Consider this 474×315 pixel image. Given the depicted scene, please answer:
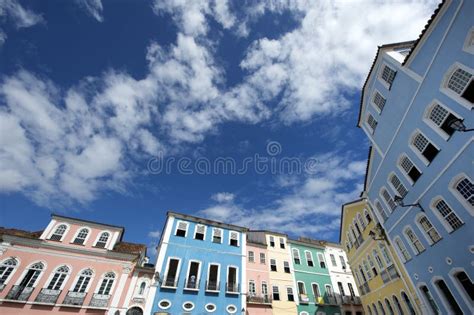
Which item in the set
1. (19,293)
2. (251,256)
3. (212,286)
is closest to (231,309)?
(212,286)

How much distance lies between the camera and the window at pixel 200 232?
2514 centimetres

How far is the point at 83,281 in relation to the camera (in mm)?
18547

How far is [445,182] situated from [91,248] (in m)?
27.2

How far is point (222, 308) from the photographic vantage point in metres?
20.5

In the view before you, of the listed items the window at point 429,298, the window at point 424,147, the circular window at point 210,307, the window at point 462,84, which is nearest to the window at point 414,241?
the window at point 429,298

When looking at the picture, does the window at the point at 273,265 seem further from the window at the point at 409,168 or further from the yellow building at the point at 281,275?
the window at the point at 409,168

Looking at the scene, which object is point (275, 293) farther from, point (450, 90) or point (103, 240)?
point (450, 90)

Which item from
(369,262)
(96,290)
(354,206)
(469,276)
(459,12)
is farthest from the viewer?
(354,206)

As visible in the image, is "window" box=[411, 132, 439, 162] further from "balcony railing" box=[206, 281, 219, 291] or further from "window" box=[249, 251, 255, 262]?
"window" box=[249, 251, 255, 262]

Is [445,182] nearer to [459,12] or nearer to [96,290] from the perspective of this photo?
[459,12]

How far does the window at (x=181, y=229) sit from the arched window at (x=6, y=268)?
42.7ft

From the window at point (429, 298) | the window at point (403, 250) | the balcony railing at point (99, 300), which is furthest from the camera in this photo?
the balcony railing at point (99, 300)

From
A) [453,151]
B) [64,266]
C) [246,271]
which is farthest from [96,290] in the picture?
[453,151]

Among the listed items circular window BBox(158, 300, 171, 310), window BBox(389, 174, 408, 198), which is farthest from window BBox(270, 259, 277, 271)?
window BBox(389, 174, 408, 198)
